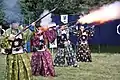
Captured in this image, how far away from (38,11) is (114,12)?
33.8 ft

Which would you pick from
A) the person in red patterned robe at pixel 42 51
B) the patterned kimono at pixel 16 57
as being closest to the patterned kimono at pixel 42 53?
the person in red patterned robe at pixel 42 51

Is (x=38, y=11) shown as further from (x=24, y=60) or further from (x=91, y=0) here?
(x=24, y=60)

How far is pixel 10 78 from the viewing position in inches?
399

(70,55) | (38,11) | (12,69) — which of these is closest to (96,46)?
(38,11)

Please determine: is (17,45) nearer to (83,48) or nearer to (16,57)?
(16,57)

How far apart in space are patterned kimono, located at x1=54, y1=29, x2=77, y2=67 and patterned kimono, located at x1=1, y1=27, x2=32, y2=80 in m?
5.99

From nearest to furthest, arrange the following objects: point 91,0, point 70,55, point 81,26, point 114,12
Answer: point 114,12 → point 70,55 → point 81,26 → point 91,0

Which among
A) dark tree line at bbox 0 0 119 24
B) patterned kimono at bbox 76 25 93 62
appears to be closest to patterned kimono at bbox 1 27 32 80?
patterned kimono at bbox 76 25 93 62

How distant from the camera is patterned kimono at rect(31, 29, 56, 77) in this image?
44.0 feet

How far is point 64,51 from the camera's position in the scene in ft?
53.1

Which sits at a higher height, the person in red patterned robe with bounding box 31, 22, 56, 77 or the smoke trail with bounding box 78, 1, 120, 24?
the smoke trail with bounding box 78, 1, 120, 24

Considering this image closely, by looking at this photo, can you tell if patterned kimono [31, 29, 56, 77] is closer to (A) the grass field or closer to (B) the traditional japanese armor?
(A) the grass field

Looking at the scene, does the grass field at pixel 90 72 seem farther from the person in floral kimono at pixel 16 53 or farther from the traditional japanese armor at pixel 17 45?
the traditional japanese armor at pixel 17 45

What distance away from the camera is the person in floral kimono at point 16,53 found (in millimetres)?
9812
